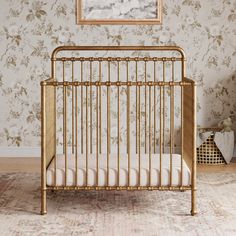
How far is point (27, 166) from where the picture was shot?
519 centimetres

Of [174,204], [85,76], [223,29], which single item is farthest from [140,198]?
[223,29]

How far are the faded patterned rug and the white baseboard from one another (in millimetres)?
1128

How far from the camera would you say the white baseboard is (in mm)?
5645

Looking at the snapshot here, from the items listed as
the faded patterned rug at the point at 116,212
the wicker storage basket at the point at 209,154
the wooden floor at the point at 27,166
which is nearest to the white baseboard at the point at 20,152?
the wooden floor at the point at 27,166

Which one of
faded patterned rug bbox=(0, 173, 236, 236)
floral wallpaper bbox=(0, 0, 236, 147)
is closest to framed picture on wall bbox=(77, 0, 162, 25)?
floral wallpaper bbox=(0, 0, 236, 147)

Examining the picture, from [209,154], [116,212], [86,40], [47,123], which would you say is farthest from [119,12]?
[116,212]

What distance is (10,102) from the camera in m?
5.62

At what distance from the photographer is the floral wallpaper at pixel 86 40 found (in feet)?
18.1

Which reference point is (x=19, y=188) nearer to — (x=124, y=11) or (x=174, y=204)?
(x=174, y=204)

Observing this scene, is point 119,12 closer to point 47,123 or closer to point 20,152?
point 20,152

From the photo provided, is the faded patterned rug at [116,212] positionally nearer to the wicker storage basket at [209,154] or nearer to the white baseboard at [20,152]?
the wicker storage basket at [209,154]

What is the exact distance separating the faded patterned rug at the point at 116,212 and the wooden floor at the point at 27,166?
548 mm

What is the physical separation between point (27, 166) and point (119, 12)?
5.13 ft

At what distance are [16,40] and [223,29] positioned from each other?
1.84 m
